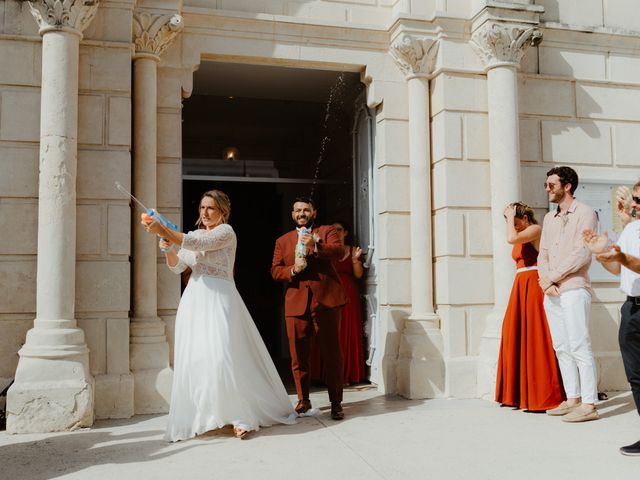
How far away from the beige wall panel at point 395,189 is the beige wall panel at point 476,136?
677 mm

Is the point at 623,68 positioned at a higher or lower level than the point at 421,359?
higher

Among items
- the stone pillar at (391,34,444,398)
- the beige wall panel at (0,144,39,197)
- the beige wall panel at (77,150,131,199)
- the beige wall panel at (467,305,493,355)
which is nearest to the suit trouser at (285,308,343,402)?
the stone pillar at (391,34,444,398)

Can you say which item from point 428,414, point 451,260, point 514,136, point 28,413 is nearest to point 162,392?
point 28,413

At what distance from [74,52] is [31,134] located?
807 mm

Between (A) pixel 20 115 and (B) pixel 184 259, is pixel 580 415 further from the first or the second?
(A) pixel 20 115

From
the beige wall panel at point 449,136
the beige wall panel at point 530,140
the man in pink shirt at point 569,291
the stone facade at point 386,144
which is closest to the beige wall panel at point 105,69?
the stone facade at point 386,144

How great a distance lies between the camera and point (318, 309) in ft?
17.9

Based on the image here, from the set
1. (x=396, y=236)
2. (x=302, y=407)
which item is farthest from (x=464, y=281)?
(x=302, y=407)

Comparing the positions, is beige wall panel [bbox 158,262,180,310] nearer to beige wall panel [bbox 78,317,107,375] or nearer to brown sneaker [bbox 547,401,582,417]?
beige wall panel [bbox 78,317,107,375]

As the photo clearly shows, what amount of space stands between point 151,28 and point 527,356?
14.9 ft

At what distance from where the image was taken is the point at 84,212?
5.64m

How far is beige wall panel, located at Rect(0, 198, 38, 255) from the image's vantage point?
5.48m

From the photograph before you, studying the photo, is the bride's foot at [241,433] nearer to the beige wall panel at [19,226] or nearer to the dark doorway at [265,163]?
the beige wall panel at [19,226]

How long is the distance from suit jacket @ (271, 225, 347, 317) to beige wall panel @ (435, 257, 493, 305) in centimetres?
133
